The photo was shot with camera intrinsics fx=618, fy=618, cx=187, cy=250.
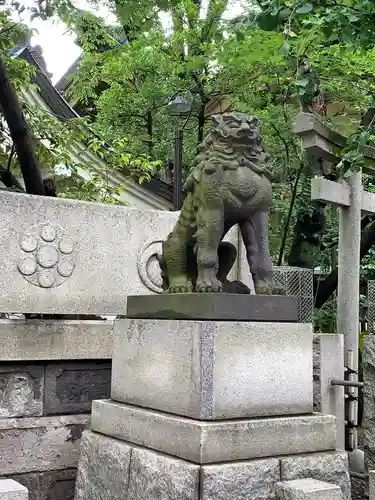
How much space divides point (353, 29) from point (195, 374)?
106 inches

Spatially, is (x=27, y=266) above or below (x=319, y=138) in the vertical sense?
below

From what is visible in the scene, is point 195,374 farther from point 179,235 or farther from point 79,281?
point 79,281

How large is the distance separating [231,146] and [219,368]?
138 centimetres

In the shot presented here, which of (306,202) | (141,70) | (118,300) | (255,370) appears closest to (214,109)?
(141,70)

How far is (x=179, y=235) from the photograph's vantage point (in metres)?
4.14

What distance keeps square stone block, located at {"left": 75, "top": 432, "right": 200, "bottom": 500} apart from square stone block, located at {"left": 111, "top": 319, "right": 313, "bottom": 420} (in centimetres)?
29

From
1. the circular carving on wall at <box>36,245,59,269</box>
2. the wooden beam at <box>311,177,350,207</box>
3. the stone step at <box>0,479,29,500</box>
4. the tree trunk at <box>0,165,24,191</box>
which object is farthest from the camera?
the tree trunk at <box>0,165,24,191</box>

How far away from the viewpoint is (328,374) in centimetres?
503

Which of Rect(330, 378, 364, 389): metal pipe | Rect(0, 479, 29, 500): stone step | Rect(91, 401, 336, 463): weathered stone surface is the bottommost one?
Rect(0, 479, 29, 500): stone step

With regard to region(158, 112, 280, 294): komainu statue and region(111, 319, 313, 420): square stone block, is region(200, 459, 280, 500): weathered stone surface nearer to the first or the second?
region(111, 319, 313, 420): square stone block

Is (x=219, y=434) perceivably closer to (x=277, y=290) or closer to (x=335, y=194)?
(x=277, y=290)

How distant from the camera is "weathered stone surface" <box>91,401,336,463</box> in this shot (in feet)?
10.9

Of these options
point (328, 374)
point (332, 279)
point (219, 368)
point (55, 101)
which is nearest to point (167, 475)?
point (219, 368)

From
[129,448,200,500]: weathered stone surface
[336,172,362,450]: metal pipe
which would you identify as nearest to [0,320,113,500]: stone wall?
[129,448,200,500]: weathered stone surface
